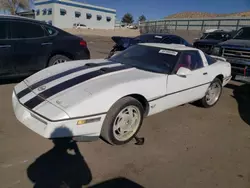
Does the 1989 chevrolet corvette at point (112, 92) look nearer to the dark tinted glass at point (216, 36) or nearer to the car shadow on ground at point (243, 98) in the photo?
the car shadow on ground at point (243, 98)

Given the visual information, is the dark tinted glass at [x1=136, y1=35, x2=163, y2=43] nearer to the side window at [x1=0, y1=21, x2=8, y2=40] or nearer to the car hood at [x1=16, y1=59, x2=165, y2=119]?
the side window at [x1=0, y1=21, x2=8, y2=40]

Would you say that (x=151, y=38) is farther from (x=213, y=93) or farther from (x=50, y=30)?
(x=213, y=93)

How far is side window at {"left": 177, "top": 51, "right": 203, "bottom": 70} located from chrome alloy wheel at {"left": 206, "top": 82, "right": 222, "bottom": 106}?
673 millimetres

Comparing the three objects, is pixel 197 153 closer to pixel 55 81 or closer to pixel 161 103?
pixel 161 103

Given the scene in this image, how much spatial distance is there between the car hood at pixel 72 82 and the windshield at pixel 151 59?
22 centimetres

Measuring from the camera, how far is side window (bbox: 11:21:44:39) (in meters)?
4.82

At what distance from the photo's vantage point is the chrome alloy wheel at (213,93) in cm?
467

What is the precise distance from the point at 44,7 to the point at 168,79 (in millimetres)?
54550

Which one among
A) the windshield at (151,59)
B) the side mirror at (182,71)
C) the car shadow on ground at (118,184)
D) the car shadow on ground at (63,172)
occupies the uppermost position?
the windshield at (151,59)

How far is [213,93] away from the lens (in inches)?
190

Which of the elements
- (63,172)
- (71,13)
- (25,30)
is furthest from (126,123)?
(71,13)

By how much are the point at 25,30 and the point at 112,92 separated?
134 inches

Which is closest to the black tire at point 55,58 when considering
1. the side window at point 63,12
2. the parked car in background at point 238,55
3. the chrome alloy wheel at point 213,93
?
the chrome alloy wheel at point 213,93

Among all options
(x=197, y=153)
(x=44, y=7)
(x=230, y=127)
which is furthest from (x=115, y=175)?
(x=44, y=7)
